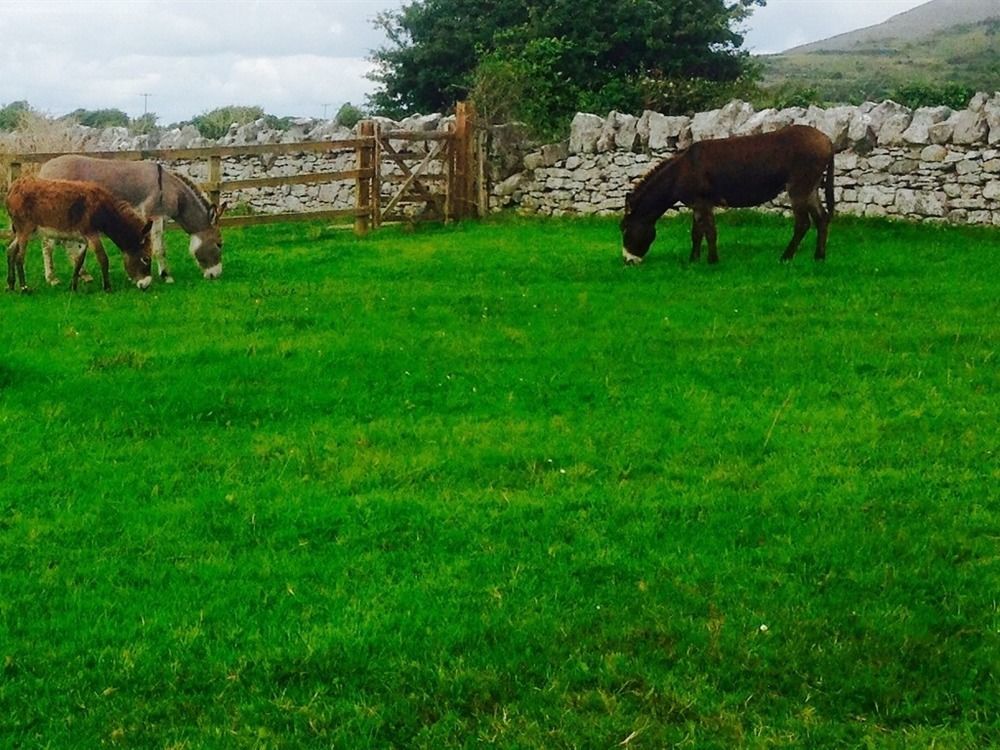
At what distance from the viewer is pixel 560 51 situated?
23.8m

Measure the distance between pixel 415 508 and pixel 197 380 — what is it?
3162mm

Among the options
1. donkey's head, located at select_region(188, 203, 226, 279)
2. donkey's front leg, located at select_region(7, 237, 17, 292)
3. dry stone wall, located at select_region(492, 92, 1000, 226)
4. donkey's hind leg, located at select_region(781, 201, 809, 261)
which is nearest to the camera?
donkey's front leg, located at select_region(7, 237, 17, 292)

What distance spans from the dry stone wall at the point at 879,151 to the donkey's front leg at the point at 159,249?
8369 millimetres

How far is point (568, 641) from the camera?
4.27 metres

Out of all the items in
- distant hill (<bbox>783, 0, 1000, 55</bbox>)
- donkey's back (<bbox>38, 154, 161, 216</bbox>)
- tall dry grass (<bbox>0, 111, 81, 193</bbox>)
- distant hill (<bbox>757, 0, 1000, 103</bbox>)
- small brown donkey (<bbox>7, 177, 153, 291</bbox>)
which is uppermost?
distant hill (<bbox>783, 0, 1000, 55</bbox>)

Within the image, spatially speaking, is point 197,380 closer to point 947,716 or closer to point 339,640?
point 339,640

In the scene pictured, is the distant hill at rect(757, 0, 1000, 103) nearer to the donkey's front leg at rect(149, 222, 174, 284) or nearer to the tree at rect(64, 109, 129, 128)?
the donkey's front leg at rect(149, 222, 174, 284)

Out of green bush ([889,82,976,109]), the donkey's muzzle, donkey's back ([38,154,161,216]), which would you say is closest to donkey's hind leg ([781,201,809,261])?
the donkey's muzzle

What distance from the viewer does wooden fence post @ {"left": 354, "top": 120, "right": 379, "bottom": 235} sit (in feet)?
59.2

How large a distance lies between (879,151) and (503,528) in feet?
41.9

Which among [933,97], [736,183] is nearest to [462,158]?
[736,183]

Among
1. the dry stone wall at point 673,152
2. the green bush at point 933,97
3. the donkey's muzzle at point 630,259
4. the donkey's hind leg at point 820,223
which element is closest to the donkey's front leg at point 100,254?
the donkey's muzzle at point 630,259

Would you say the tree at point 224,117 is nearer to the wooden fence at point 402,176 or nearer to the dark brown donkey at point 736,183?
the wooden fence at point 402,176

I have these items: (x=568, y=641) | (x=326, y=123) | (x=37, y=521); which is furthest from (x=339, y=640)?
(x=326, y=123)
